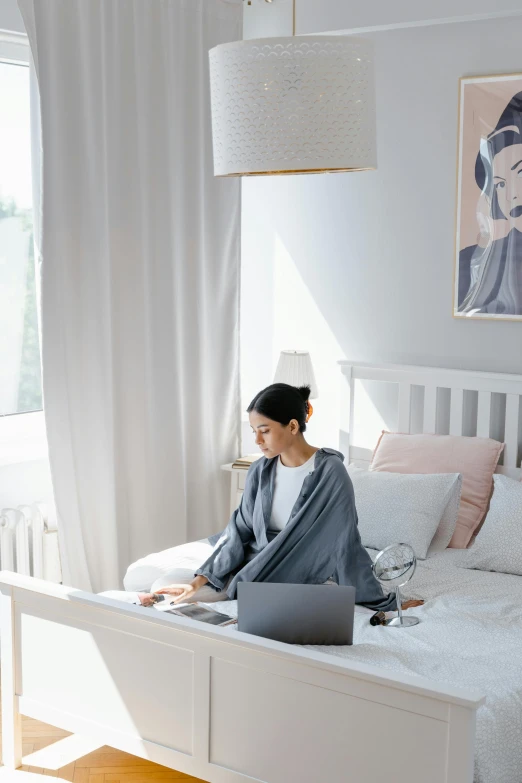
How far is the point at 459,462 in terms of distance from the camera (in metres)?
3.71

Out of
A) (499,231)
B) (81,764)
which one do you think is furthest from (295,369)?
(81,764)

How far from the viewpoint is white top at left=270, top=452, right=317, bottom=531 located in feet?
10.2

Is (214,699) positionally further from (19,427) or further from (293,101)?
(19,427)

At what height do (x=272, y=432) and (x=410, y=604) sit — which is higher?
(x=272, y=432)

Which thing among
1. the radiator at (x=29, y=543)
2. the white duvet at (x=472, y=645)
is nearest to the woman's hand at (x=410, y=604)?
the white duvet at (x=472, y=645)

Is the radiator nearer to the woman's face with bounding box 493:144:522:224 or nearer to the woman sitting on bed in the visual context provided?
the woman sitting on bed

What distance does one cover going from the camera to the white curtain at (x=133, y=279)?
361 centimetres

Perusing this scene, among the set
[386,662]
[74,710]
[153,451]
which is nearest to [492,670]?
[386,662]

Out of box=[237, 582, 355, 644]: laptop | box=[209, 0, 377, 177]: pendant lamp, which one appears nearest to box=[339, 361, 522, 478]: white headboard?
box=[237, 582, 355, 644]: laptop

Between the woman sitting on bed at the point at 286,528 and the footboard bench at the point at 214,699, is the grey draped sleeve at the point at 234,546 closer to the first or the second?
the woman sitting on bed at the point at 286,528

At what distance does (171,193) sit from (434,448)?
1.52 meters

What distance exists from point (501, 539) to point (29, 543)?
1778 mm

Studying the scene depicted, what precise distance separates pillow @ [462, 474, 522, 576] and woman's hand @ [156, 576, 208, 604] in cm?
98

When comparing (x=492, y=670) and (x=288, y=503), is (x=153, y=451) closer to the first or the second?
(x=288, y=503)
